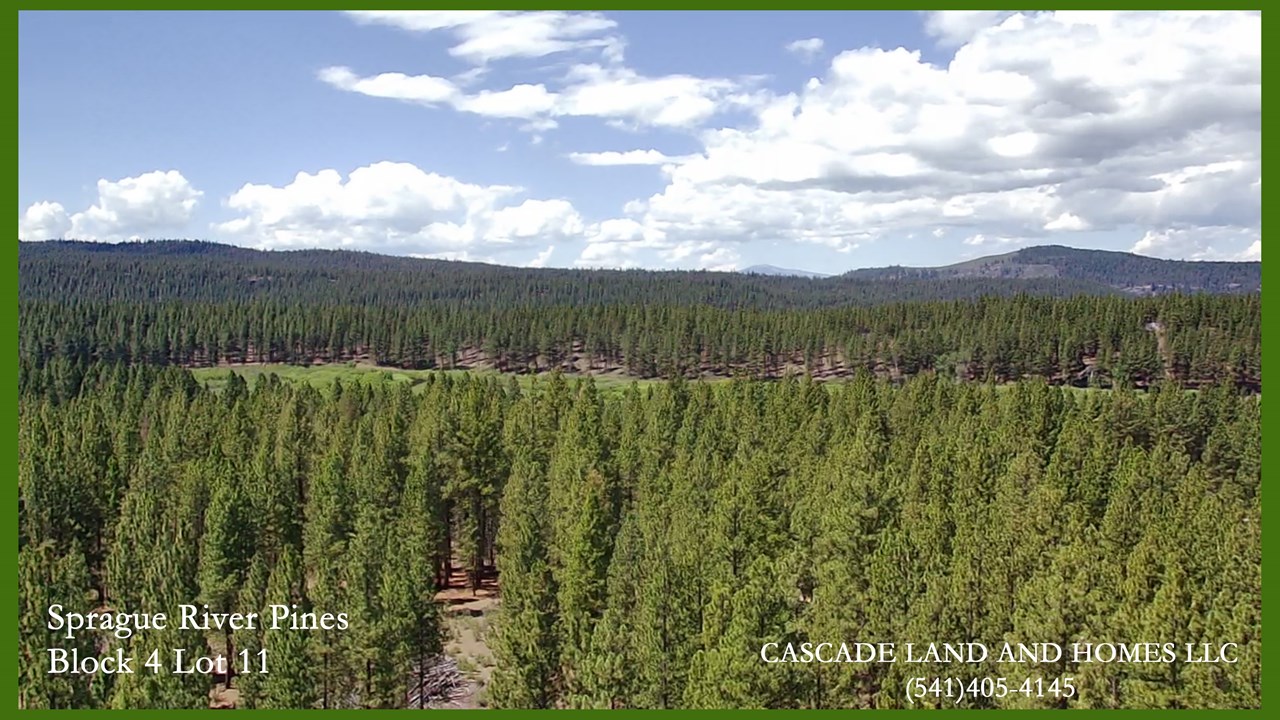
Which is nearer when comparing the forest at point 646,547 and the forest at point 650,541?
the forest at point 646,547

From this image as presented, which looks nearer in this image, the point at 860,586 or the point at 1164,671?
the point at 1164,671

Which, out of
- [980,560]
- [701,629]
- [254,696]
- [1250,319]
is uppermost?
[1250,319]

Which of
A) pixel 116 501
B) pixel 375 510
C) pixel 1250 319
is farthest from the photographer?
pixel 1250 319

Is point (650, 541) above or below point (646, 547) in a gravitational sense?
below

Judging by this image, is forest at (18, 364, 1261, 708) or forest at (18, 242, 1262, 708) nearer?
forest at (18, 364, 1261, 708)

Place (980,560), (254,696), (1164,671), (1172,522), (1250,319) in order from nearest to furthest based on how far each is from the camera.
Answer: (1164,671)
(254,696)
(980,560)
(1172,522)
(1250,319)

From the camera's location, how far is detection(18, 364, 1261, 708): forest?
125 feet

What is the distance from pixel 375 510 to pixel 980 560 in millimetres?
34974

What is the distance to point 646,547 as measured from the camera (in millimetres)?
48406

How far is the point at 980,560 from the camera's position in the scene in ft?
146

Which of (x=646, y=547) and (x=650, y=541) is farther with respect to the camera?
(x=650, y=541)

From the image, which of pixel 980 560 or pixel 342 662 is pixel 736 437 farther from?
pixel 342 662

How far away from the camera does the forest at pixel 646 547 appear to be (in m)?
38.0

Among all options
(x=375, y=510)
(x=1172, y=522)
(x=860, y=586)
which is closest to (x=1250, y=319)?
(x=1172, y=522)
